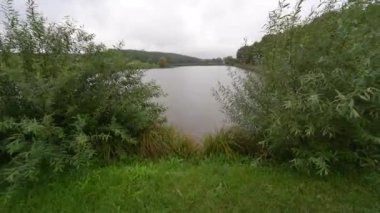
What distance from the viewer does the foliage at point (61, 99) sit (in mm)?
3625

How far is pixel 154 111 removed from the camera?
16.0 feet

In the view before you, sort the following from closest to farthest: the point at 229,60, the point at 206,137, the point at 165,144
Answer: the point at 165,144 < the point at 206,137 < the point at 229,60

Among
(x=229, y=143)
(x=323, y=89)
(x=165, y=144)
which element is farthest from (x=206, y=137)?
(x=323, y=89)

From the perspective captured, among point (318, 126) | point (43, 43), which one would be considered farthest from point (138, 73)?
point (318, 126)

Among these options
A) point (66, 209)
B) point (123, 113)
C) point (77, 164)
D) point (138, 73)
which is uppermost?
point (138, 73)

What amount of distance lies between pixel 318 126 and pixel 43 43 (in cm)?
Result: 359

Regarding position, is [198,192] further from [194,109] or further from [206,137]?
[194,109]

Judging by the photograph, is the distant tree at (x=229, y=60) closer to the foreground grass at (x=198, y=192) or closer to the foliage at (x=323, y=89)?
the foliage at (x=323, y=89)

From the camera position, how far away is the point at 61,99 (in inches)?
160

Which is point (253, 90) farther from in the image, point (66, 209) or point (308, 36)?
point (66, 209)

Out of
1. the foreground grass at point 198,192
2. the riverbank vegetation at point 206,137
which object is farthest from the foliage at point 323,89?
the foreground grass at point 198,192

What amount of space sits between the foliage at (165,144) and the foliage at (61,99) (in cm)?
17

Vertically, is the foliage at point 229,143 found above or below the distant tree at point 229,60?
below

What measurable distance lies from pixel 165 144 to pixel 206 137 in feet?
2.08
